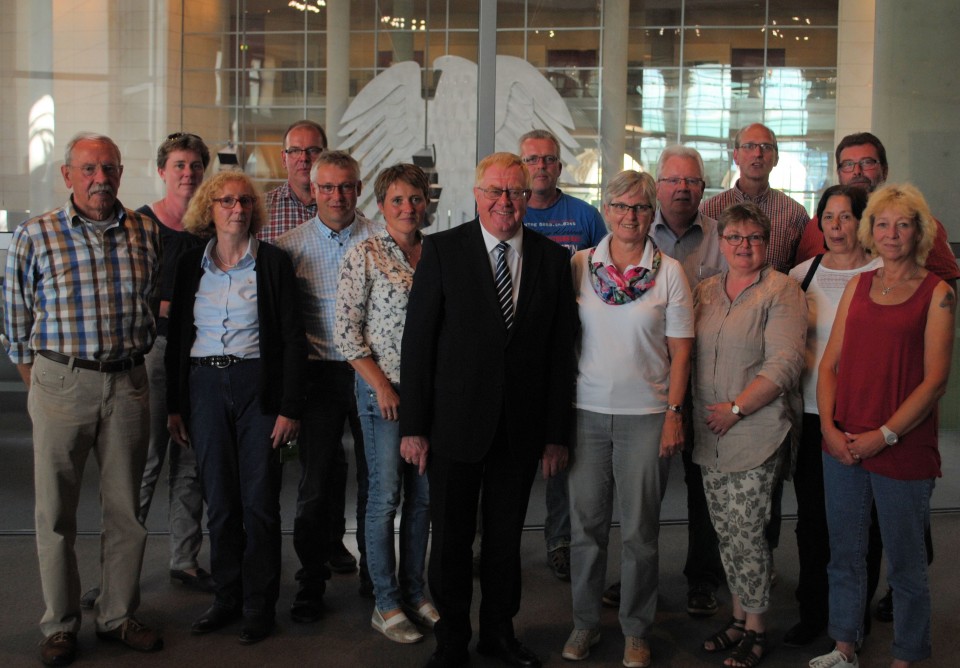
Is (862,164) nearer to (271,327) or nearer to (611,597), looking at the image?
(611,597)

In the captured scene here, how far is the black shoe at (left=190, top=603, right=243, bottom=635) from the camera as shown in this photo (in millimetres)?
3406

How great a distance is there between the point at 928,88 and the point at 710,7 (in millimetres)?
1228

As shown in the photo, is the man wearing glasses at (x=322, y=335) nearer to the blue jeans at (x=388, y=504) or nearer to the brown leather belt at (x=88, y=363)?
the blue jeans at (x=388, y=504)

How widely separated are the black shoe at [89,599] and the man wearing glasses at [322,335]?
2.54 ft

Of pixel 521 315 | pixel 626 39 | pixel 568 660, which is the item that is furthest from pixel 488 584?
pixel 626 39

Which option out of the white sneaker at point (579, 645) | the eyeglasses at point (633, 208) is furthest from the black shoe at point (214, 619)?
the eyeglasses at point (633, 208)

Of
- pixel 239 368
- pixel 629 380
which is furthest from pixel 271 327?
pixel 629 380

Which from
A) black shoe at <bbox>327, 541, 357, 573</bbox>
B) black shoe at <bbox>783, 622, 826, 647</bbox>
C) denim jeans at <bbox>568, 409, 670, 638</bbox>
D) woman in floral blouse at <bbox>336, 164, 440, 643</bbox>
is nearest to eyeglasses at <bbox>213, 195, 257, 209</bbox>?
woman in floral blouse at <bbox>336, 164, 440, 643</bbox>

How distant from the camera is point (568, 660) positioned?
10.7 feet

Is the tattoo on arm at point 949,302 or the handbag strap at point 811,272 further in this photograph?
the handbag strap at point 811,272

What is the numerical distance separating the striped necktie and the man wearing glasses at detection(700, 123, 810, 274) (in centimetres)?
A: 123

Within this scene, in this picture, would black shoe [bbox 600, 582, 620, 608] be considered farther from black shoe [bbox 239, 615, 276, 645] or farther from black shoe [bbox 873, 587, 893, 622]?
black shoe [bbox 239, 615, 276, 645]

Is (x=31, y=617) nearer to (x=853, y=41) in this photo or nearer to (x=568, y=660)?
(x=568, y=660)

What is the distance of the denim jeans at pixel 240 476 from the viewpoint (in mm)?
3283
